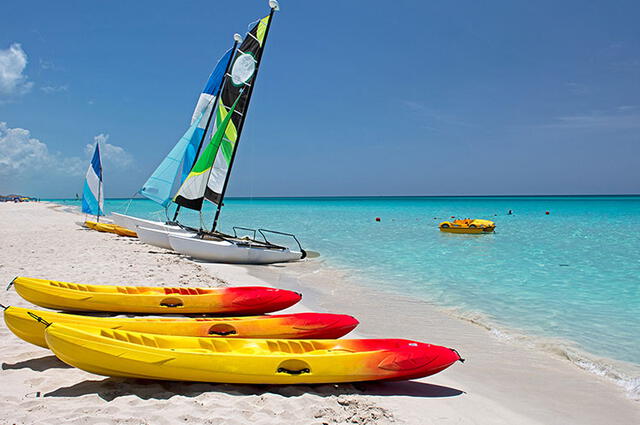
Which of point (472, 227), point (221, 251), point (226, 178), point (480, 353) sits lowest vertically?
point (480, 353)

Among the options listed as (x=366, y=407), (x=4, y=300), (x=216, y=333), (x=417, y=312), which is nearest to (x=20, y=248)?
(x=4, y=300)

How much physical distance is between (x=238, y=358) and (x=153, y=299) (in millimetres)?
3283

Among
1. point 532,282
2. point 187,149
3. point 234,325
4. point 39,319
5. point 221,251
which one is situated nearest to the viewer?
point 39,319

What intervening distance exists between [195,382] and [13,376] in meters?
1.92

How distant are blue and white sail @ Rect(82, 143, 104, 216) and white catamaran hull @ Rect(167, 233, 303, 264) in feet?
38.3

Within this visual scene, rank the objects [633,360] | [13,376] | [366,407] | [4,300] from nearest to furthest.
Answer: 1. [366,407]
2. [13,376]
3. [633,360]
4. [4,300]

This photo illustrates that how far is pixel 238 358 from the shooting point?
13.8 ft

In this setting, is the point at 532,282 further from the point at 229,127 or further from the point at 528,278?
the point at 229,127

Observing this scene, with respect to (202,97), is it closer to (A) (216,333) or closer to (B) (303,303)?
(B) (303,303)

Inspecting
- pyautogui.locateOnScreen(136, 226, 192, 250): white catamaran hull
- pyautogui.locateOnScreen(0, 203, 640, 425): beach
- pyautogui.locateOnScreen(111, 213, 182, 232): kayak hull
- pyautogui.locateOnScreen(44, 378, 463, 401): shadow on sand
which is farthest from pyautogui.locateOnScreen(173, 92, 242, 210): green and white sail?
pyautogui.locateOnScreen(44, 378, 463, 401): shadow on sand

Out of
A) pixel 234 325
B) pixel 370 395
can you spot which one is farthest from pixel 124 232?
pixel 370 395

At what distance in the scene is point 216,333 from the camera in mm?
5309

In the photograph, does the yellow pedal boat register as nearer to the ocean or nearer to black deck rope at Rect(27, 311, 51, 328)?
the ocean

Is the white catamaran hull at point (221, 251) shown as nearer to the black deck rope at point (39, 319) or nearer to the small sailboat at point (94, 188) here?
the black deck rope at point (39, 319)
